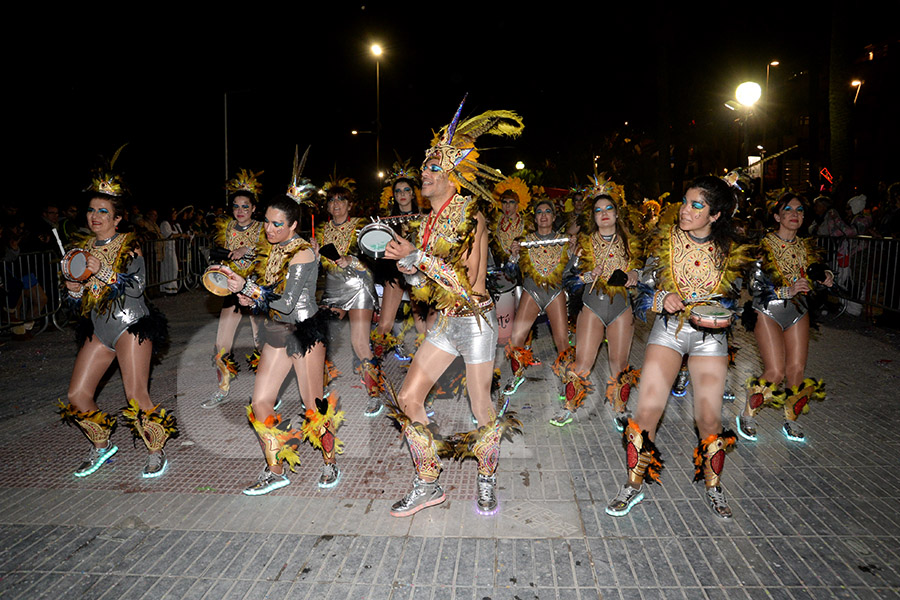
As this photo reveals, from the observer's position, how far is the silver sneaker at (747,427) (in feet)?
16.9

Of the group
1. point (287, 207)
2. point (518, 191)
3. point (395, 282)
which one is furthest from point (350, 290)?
point (518, 191)

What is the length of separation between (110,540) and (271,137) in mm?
31080

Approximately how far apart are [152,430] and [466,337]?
251 cm

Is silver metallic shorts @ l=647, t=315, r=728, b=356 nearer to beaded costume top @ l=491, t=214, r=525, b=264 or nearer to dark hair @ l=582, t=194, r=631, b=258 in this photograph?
dark hair @ l=582, t=194, r=631, b=258

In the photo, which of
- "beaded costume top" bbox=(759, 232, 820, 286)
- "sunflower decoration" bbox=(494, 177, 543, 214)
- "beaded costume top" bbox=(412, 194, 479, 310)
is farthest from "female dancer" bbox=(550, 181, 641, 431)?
"sunflower decoration" bbox=(494, 177, 543, 214)

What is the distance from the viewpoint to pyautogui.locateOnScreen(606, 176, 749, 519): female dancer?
3.85 metres

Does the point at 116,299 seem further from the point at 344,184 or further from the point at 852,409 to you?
the point at 852,409

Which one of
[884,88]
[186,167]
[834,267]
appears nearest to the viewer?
[834,267]

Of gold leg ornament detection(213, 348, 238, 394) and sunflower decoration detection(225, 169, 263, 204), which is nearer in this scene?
gold leg ornament detection(213, 348, 238, 394)

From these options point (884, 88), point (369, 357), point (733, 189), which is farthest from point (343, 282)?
point (884, 88)

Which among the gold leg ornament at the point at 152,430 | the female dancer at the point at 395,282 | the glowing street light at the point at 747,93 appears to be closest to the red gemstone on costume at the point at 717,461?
the female dancer at the point at 395,282

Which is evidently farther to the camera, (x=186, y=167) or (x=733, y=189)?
(x=186, y=167)

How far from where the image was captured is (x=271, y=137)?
32094 mm

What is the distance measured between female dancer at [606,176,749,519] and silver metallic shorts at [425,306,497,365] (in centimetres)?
105
